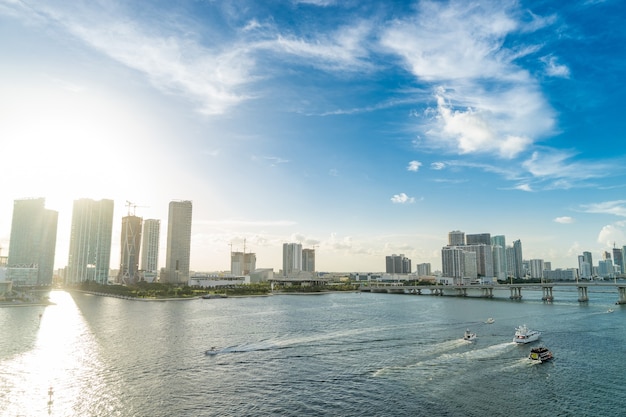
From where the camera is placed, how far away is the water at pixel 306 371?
43.2m

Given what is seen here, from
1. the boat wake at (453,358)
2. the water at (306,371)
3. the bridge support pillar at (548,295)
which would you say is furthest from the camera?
the bridge support pillar at (548,295)

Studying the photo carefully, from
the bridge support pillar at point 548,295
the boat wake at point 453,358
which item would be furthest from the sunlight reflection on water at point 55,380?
the bridge support pillar at point 548,295

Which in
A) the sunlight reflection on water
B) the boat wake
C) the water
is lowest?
the sunlight reflection on water

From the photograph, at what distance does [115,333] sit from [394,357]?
61.0 metres

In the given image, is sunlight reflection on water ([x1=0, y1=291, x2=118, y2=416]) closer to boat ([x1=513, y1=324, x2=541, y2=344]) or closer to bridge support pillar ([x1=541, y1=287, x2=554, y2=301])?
boat ([x1=513, y1=324, x2=541, y2=344])

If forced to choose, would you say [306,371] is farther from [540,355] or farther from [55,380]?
[540,355]

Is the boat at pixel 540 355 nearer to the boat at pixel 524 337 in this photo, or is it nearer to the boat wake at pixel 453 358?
the boat wake at pixel 453 358

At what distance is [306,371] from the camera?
5572 centimetres

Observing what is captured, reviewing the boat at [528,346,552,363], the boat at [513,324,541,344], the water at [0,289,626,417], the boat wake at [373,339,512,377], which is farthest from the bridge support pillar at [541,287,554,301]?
the boat at [528,346,552,363]

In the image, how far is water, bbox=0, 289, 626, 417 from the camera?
142 ft

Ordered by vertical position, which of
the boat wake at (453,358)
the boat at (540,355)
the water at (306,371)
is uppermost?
the boat at (540,355)

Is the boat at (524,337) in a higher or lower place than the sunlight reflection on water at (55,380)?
higher

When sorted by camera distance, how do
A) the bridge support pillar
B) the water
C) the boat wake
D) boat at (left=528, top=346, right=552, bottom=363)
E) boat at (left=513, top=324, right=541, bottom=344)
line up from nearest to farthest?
the water, the boat wake, boat at (left=528, top=346, right=552, bottom=363), boat at (left=513, top=324, right=541, bottom=344), the bridge support pillar

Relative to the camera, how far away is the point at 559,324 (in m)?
103
